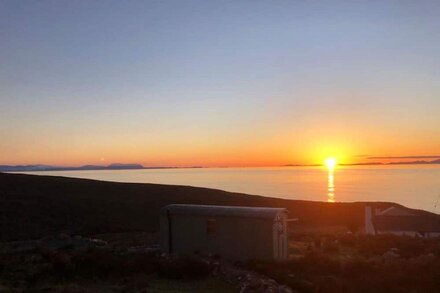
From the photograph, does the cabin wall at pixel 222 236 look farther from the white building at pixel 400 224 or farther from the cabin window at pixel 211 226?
the white building at pixel 400 224

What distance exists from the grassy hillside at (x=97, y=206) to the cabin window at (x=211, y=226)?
17.5 meters

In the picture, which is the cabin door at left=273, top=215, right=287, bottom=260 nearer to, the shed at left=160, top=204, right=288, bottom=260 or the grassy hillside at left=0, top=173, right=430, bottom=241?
the shed at left=160, top=204, right=288, bottom=260

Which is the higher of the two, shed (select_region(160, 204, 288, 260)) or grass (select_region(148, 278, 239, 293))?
shed (select_region(160, 204, 288, 260))

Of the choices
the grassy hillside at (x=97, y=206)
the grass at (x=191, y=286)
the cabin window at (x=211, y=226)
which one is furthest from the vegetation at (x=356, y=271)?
the grassy hillside at (x=97, y=206)

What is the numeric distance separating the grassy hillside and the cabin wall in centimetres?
1611

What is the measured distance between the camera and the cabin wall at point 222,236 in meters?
21.0

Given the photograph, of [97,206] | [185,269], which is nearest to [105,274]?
[185,269]

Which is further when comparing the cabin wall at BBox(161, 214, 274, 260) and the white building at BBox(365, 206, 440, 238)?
the white building at BBox(365, 206, 440, 238)

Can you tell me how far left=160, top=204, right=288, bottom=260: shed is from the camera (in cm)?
2094

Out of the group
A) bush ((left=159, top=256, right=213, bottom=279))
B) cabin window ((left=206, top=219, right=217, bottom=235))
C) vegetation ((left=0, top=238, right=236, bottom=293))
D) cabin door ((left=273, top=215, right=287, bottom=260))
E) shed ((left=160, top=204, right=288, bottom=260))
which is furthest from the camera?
cabin window ((left=206, top=219, right=217, bottom=235))

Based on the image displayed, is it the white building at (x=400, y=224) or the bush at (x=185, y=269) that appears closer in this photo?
the bush at (x=185, y=269)

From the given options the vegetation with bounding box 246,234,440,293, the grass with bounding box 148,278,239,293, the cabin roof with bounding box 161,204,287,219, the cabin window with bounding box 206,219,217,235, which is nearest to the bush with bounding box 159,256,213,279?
the grass with bounding box 148,278,239,293

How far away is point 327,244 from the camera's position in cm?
2650

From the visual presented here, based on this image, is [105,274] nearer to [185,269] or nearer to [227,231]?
[185,269]
